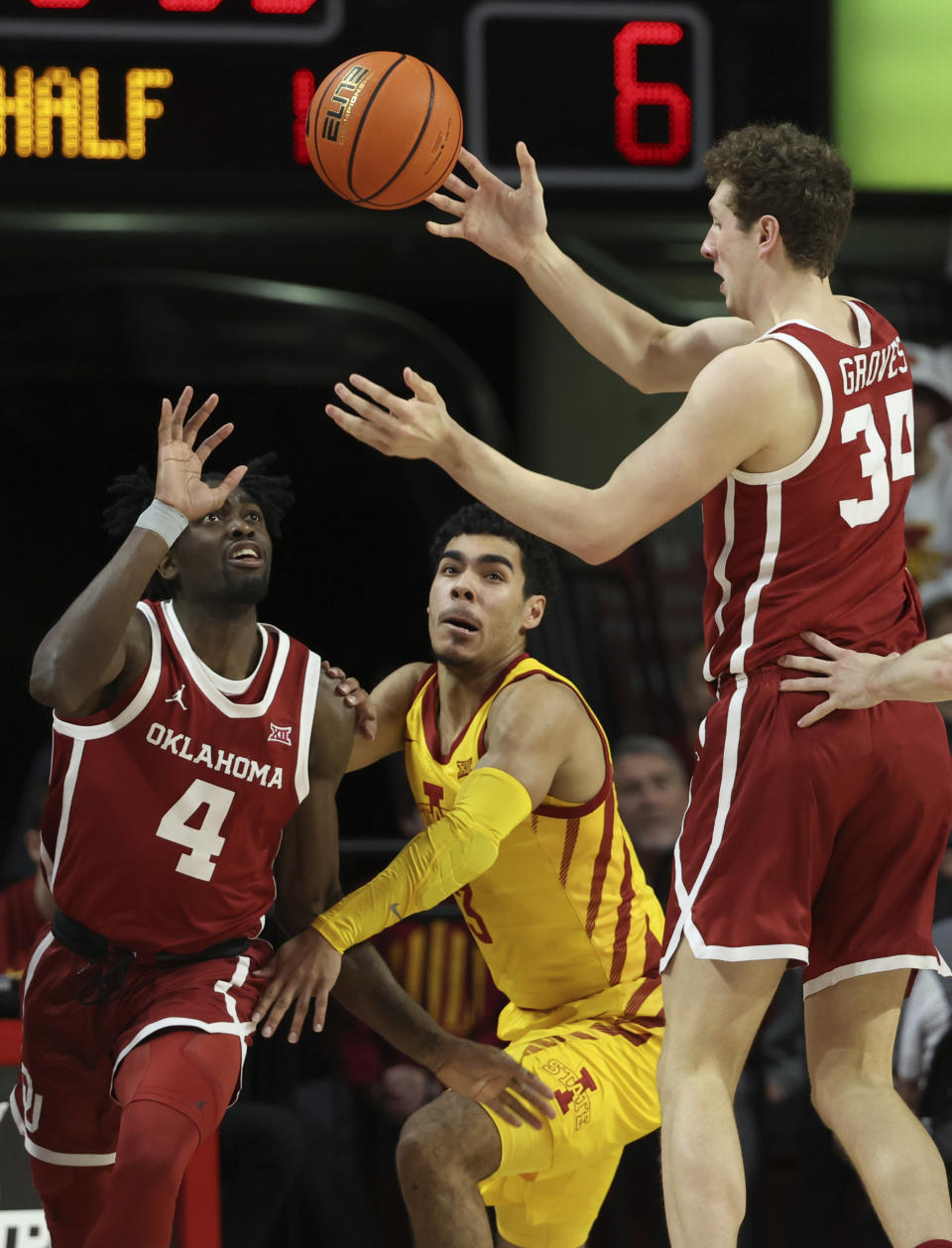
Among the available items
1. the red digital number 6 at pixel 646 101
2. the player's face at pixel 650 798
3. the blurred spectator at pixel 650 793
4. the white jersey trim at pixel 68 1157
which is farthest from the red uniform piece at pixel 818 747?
the red digital number 6 at pixel 646 101

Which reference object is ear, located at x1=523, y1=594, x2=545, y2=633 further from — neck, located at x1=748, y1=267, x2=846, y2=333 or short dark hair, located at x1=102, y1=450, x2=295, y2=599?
neck, located at x1=748, y1=267, x2=846, y2=333

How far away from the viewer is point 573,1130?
3.88 metres

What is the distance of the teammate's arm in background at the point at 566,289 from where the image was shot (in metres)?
3.63

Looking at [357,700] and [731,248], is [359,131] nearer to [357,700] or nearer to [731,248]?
[731,248]

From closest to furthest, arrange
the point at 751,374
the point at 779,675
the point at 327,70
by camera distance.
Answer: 1. the point at 751,374
2. the point at 779,675
3. the point at 327,70

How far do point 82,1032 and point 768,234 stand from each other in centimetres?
213

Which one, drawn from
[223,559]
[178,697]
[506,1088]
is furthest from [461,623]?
[506,1088]

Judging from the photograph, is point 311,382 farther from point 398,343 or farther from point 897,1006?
point 897,1006

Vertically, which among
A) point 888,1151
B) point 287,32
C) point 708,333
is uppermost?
point 287,32

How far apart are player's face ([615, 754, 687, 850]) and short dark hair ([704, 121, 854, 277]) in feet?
8.65

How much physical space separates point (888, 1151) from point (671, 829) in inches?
104

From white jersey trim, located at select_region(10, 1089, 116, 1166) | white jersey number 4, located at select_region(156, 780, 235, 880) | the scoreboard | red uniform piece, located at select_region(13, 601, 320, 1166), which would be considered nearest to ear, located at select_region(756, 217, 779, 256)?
red uniform piece, located at select_region(13, 601, 320, 1166)

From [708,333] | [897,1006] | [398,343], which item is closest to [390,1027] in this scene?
[897,1006]

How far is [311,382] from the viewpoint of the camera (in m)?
7.97
